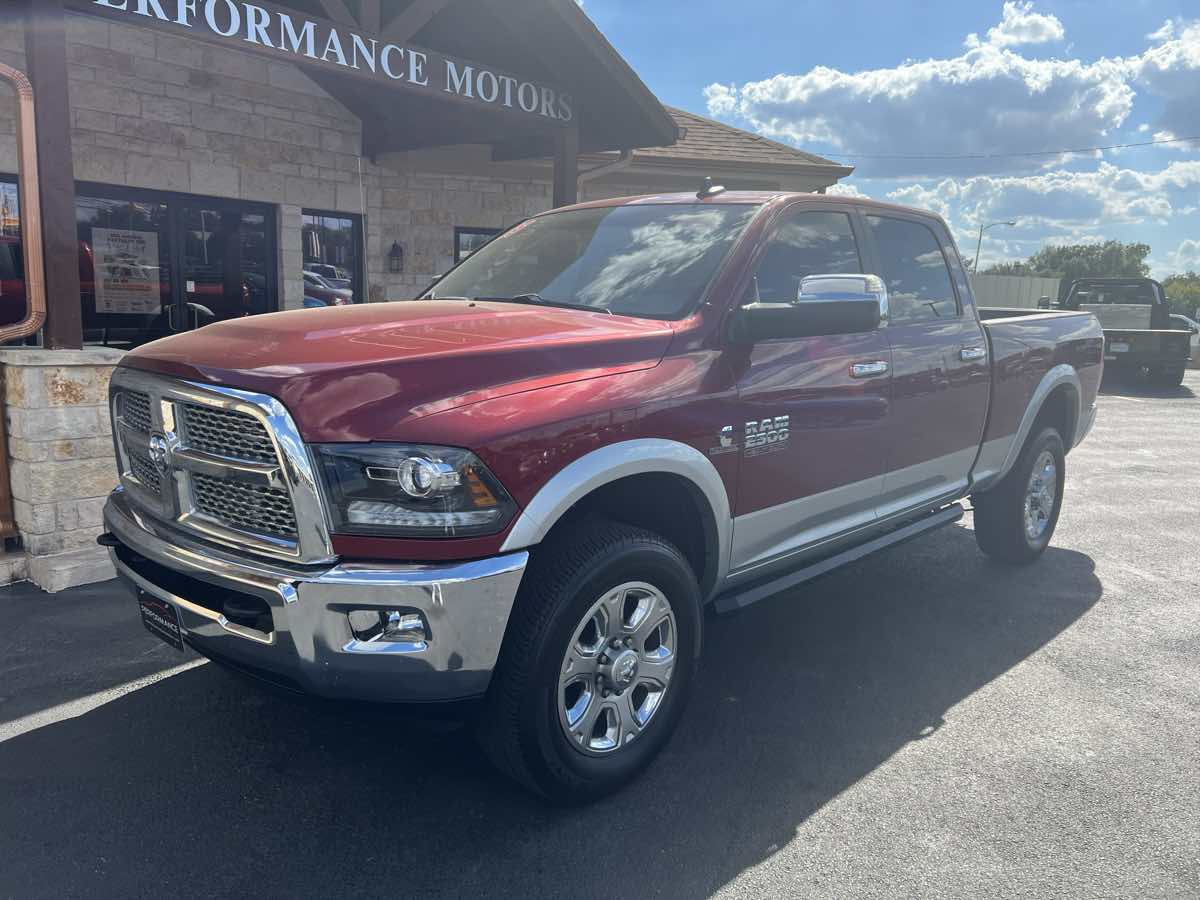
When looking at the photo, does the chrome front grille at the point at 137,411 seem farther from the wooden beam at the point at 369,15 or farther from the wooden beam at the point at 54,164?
the wooden beam at the point at 369,15

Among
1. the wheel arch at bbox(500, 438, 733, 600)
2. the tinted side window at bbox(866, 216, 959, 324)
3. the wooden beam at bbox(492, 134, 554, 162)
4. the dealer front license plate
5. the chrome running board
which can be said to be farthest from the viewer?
the wooden beam at bbox(492, 134, 554, 162)

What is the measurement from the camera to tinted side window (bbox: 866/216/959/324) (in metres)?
4.59

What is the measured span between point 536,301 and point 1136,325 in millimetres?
18721

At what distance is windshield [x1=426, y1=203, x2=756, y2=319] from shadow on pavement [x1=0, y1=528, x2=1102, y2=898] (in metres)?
1.70

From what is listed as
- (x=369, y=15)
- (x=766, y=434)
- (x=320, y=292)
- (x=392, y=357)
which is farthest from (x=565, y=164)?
(x=392, y=357)

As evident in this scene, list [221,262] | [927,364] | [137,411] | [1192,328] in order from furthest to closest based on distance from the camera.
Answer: [1192,328] → [221,262] → [927,364] → [137,411]

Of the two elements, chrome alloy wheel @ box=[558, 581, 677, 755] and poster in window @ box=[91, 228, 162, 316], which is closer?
chrome alloy wheel @ box=[558, 581, 677, 755]

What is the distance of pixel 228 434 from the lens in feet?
9.02

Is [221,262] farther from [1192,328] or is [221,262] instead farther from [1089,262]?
[1089,262]

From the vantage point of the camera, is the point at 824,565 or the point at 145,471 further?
the point at 824,565

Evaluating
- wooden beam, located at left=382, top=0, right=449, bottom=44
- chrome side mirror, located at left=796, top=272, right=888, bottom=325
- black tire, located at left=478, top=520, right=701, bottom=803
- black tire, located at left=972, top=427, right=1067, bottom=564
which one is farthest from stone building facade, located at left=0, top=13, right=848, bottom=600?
black tire, located at left=972, top=427, right=1067, bottom=564

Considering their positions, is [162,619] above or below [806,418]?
below

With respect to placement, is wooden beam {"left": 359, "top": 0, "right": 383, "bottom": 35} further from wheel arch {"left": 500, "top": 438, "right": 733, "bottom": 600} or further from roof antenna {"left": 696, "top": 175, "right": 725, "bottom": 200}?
wheel arch {"left": 500, "top": 438, "right": 733, "bottom": 600}

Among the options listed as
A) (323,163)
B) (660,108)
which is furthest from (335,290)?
(660,108)
